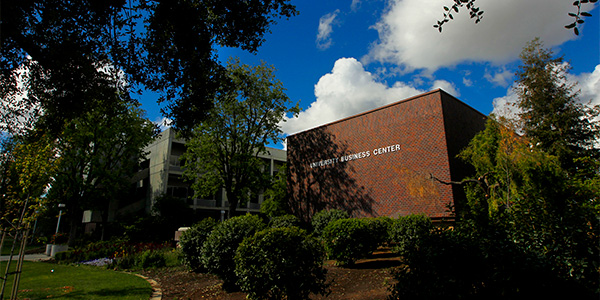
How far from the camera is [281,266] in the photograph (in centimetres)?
595

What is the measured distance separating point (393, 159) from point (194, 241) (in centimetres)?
1257

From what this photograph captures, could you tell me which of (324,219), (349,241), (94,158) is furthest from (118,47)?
(94,158)

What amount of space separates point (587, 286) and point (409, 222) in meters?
7.77

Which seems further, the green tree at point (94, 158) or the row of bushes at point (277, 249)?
the green tree at point (94, 158)

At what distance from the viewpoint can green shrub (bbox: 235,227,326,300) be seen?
5.91 m

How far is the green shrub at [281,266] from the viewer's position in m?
5.91

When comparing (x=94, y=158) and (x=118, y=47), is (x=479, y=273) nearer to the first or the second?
(x=118, y=47)

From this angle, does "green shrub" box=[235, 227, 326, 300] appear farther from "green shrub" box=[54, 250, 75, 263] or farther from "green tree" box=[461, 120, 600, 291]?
"green shrub" box=[54, 250, 75, 263]

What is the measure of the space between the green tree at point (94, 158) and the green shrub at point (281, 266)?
2168 cm

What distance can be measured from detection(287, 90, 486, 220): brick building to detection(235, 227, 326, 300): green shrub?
11.1 metres

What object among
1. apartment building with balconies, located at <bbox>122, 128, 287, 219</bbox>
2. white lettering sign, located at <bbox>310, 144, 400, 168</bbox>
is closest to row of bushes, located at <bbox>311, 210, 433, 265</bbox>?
white lettering sign, located at <bbox>310, 144, 400, 168</bbox>

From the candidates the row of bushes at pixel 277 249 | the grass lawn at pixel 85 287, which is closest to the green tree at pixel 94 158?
the grass lawn at pixel 85 287

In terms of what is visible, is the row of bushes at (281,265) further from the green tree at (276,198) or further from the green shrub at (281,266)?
the green tree at (276,198)

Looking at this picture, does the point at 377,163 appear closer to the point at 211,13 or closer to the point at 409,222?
the point at 409,222
